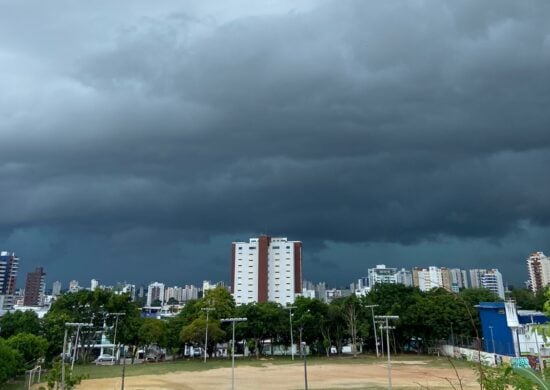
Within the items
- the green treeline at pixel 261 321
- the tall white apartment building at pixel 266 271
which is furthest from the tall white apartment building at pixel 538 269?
the green treeline at pixel 261 321

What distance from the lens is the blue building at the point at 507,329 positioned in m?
48.7

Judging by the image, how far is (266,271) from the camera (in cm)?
12044

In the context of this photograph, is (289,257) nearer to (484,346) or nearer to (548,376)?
(484,346)

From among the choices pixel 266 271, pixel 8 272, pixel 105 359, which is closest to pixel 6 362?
pixel 105 359

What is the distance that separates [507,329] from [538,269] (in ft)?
362

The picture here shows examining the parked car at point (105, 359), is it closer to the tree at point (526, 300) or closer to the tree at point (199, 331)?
the tree at point (199, 331)

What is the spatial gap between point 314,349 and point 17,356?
145 ft

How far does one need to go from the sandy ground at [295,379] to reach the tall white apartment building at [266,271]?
232ft

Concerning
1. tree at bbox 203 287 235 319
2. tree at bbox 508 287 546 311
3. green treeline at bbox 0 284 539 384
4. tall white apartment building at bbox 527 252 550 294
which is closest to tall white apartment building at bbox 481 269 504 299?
tall white apartment building at bbox 527 252 550 294

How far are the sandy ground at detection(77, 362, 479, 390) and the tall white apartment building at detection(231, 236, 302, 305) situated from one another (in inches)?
2778

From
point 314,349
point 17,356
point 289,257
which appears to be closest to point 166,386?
point 17,356

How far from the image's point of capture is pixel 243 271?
12162cm

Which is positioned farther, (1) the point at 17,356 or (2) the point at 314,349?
(2) the point at 314,349

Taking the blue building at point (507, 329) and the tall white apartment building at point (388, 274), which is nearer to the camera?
the blue building at point (507, 329)
